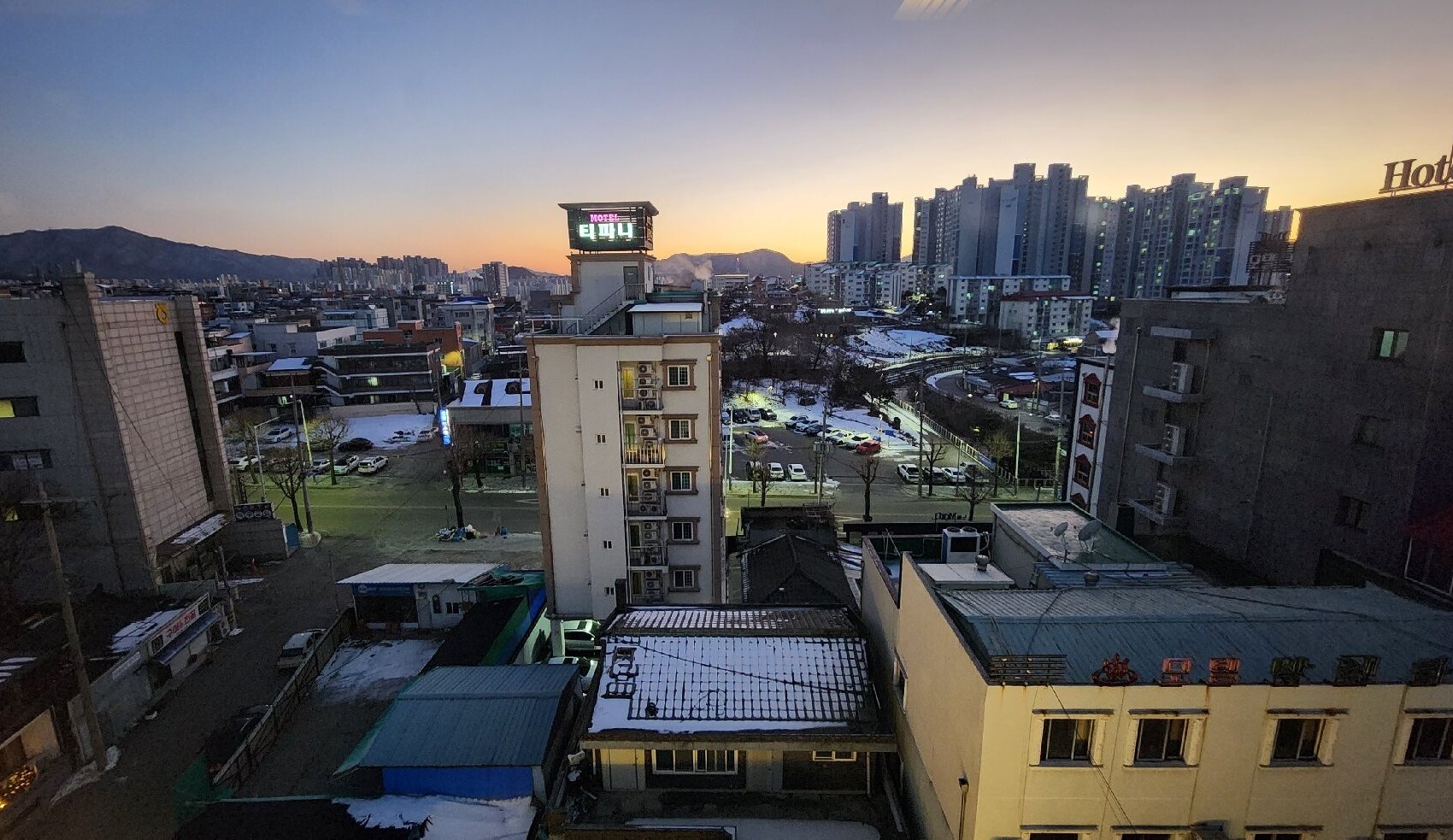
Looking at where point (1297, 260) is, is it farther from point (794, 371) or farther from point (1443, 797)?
point (794, 371)

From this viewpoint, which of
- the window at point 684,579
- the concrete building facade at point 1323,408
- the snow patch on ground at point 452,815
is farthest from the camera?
the window at point 684,579

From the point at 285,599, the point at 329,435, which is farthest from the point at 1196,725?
the point at 329,435

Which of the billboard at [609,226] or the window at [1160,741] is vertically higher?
the billboard at [609,226]

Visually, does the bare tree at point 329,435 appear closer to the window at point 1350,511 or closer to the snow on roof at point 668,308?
the snow on roof at point 668,308

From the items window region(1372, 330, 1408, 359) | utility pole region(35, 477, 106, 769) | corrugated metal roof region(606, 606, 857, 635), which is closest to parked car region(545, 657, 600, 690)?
corrugated metal roof region(606, 606, 857, 635)

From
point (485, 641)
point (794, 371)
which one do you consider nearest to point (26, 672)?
point (485, 641)

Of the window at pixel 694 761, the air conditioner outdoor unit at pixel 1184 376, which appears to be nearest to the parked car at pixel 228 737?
the window at pixel 694 761

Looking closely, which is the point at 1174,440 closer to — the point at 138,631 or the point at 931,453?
the point at 931,453
